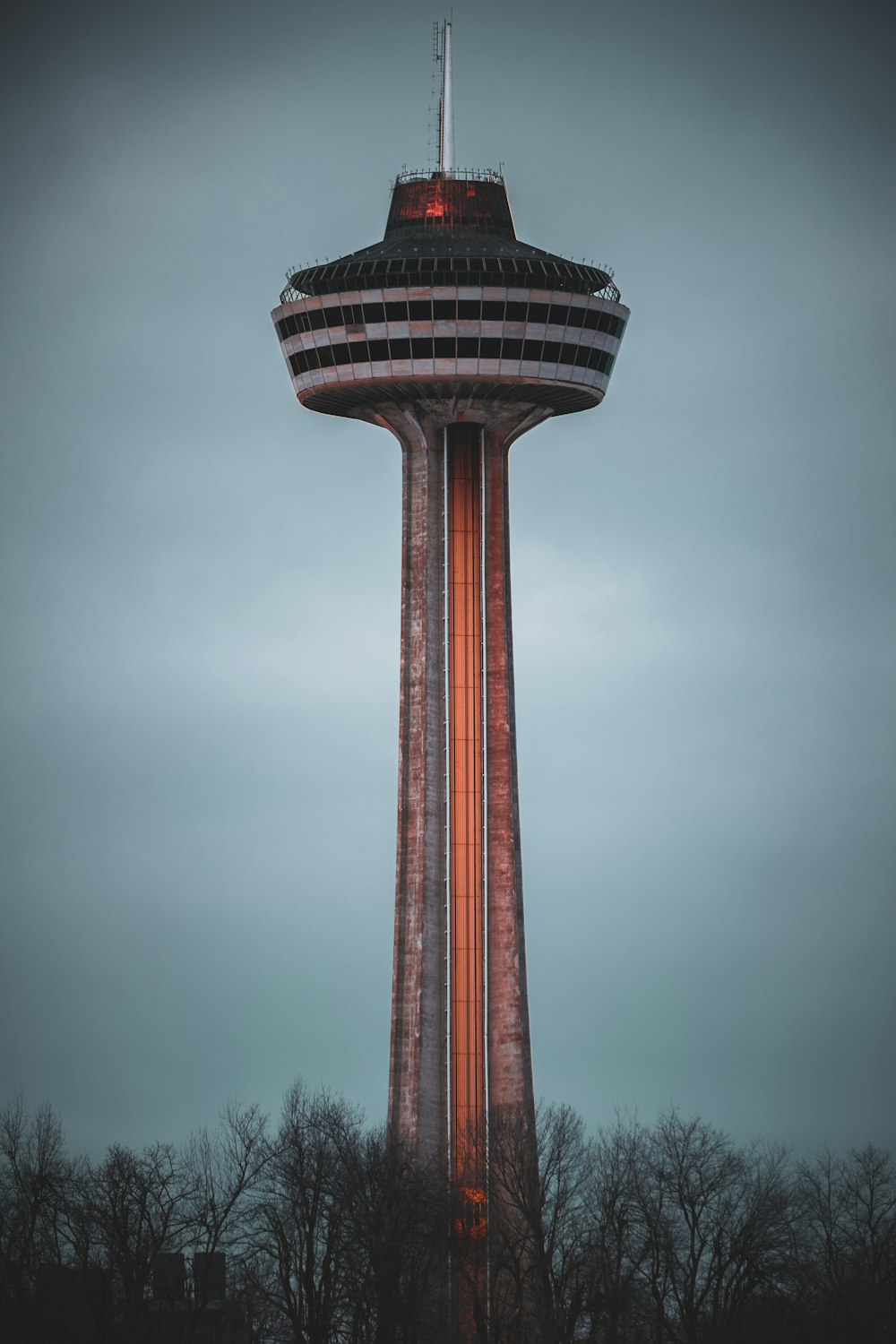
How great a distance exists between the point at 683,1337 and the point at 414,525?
49.4m

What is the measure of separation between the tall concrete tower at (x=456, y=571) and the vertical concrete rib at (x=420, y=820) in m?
0.12

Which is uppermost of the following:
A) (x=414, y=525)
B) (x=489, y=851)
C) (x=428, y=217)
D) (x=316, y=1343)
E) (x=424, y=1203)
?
(x=428, y=217)

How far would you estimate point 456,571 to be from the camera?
14388 cm

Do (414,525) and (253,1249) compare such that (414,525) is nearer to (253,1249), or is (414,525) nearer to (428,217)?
(428,217)

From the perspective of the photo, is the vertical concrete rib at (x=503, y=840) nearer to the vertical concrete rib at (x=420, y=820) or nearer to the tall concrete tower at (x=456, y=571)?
the tall concrete tower at (x=456, y=571)

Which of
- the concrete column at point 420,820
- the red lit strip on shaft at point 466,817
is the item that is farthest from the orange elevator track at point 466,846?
the concrete column at point 420,820

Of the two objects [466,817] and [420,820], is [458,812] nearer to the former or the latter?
[466,817]

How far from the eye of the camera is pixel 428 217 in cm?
14712

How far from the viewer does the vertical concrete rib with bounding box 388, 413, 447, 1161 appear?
135250 mm

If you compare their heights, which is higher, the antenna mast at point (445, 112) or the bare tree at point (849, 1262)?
the antenna mast at point (445, 112)

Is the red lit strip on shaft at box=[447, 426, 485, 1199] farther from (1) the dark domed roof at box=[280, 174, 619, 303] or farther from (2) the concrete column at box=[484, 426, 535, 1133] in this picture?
(1) the dark domed roof at box=[280, 174, 619, 303]

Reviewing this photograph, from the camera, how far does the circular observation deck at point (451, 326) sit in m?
A: 138

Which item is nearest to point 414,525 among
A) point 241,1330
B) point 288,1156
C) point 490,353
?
point 490,353

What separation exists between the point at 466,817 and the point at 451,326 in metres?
28.6
